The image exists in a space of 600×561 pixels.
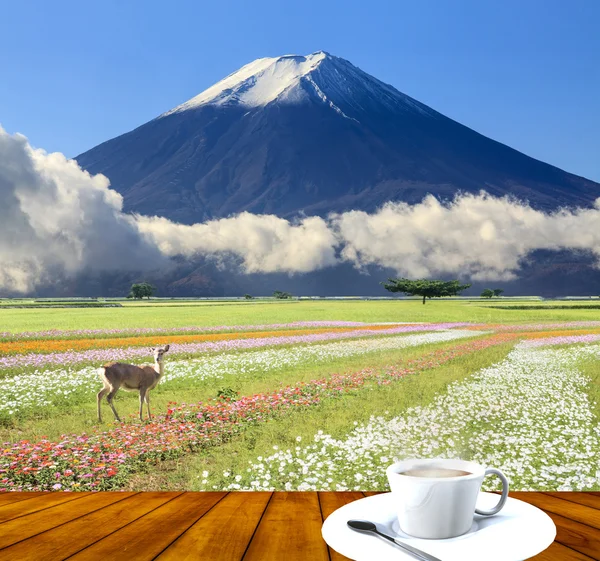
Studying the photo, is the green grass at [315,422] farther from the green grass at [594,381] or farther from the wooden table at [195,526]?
the wooden table at [195,526]

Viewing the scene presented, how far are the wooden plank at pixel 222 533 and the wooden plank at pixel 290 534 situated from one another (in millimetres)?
44

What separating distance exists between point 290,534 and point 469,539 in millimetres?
904

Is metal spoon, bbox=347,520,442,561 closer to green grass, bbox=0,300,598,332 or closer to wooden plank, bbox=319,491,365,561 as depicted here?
wooden plank, bbox=319,491,365,561

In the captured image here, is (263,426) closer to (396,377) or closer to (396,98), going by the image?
(396,377)

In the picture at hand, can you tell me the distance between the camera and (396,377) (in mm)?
6145

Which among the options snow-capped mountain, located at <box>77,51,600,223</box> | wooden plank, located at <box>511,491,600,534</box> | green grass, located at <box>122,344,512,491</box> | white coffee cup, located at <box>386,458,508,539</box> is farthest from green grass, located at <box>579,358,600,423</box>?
white coffee cup, located at <box>386,458,508,539</box>

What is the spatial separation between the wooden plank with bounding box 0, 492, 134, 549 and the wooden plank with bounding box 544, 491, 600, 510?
2310 mm

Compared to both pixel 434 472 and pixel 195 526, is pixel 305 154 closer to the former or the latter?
pixel 195 526

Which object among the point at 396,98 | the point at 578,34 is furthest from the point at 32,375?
the point at 578,34

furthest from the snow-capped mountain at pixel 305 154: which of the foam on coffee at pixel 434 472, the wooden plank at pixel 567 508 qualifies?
the foam on coffee at pixel 434 472

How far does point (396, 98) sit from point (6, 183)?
5081 mm

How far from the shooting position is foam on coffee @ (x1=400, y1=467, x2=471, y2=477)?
5.40ft

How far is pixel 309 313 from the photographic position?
694 centimetres

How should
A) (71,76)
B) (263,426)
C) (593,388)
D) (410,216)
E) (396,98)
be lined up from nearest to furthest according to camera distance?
(263,426) < (593,388) < (71,76) < (410,216) < (396,98)
